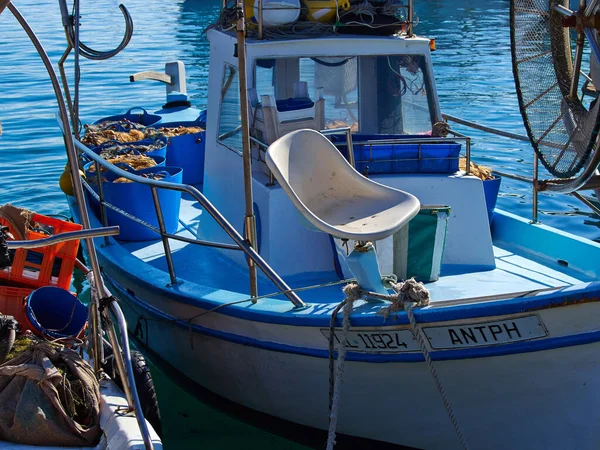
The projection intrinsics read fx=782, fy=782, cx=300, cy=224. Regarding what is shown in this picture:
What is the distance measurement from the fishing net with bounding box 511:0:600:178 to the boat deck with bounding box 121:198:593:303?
3.66 ft

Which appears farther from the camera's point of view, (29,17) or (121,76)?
(29,17)

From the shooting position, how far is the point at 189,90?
18266 mm

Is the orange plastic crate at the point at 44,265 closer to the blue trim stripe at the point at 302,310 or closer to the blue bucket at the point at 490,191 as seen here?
the blue trim stripe at the point at 302,310

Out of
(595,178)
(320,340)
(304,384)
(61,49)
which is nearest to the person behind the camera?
(595,178)

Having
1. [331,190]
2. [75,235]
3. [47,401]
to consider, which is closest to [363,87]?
[331,190]

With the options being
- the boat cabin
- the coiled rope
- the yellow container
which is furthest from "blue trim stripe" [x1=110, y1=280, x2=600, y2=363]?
the yellow container

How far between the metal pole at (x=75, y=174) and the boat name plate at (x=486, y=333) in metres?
1.84

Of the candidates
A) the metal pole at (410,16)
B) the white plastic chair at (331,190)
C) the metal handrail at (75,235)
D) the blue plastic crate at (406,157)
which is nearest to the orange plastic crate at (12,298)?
the metal handrail at (75,235)

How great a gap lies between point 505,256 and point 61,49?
17864 millimetres

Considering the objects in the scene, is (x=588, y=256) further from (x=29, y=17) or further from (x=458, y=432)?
(x=29, y=17)

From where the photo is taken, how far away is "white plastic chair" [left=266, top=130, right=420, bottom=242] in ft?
13.8

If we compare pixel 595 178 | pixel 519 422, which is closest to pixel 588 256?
pixel 519 422

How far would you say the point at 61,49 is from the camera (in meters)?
21.3

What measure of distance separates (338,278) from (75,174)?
2176mm
